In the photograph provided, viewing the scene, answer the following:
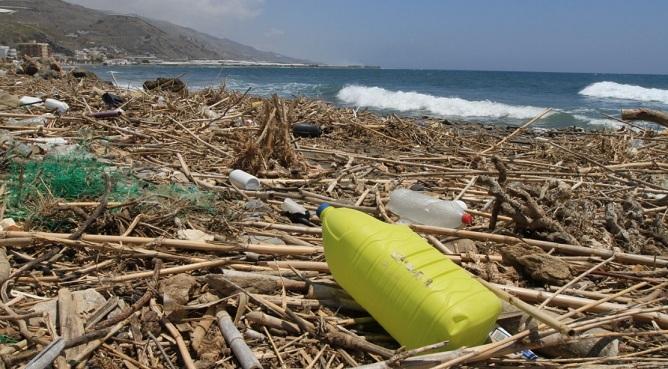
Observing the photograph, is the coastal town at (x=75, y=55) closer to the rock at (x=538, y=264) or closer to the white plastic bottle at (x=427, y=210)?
the white plastic bottle at (x=427, y=210)

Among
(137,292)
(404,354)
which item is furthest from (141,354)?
(404,354)

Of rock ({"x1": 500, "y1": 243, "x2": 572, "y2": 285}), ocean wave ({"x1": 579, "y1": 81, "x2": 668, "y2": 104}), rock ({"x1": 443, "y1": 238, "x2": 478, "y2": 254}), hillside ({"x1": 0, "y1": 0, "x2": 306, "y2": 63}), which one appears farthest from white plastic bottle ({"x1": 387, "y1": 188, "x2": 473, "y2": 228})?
hillside ({"x1": 0, "y1": 0, "x2": 306, "y2": 63})

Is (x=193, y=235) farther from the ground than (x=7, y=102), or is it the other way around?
(x=7, y=102)

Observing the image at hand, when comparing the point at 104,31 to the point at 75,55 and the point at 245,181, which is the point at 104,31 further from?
the point at 245,181

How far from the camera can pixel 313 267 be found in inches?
103

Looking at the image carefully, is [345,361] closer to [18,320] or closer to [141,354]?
[141,354]

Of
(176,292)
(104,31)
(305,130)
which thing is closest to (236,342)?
(176,292)

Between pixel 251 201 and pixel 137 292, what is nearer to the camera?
pixel 137 292

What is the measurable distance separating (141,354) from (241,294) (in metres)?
0.47

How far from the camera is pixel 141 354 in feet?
6.37

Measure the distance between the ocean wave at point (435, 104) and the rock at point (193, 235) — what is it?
19891 millimetres

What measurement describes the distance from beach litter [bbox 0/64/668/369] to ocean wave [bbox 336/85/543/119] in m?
18.6

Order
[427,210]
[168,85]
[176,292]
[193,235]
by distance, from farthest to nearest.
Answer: [168,85]
[427,210]
[193,235]
[176,292]

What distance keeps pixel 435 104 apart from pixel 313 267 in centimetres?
2432
